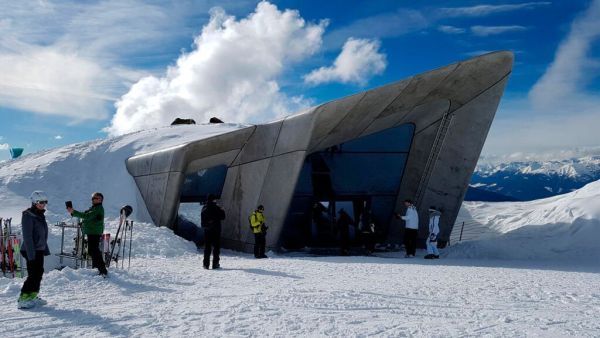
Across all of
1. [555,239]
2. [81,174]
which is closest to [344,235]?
[555,239]

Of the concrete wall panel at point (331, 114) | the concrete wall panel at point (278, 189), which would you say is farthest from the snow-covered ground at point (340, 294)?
the concrete wall panel at point (331, 114)

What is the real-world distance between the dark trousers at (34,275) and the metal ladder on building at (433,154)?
43.6 ft

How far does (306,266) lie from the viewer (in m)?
10.9

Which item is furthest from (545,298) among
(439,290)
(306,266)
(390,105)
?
(390,105)

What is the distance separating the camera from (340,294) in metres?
7.06

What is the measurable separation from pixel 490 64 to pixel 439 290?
359 inches

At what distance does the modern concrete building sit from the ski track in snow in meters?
5.17

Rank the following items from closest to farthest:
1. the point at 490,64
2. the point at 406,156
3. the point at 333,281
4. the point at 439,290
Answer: the point at 439,290 < the point at 333,281 < the point at 490,64 < the point at 406,156

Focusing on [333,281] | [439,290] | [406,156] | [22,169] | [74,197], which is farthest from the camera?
[22,169]

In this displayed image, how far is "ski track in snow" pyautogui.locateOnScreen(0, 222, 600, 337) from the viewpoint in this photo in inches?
208

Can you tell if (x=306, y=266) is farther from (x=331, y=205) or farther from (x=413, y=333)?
(x=331, y=205)

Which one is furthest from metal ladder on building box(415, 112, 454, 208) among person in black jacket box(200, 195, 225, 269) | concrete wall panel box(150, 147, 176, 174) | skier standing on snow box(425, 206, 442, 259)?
person in black jacket box(200, 195, 225, 269)

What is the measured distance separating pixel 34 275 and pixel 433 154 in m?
13.6

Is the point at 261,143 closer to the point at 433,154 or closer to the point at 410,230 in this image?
the point at 410,230
